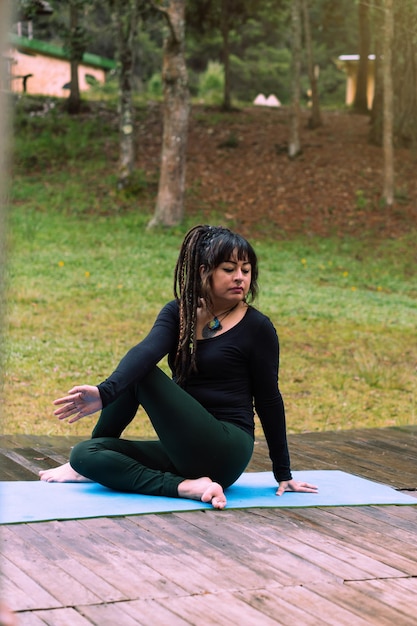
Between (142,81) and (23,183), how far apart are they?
18.9 meters

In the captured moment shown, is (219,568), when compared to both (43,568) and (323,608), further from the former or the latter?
(43,568)

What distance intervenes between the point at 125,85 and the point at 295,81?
12.1ft

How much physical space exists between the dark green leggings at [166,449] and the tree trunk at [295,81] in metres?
16.5

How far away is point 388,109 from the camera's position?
17547 mm

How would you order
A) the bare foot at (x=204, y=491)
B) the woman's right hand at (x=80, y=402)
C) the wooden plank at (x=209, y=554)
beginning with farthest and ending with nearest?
the bare foot at (x=204, y=491) → the woman's right hand at (x=80, y=402) → the wooden plank at (x=209, y=554)

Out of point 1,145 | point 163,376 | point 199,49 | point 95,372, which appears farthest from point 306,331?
point 199,49

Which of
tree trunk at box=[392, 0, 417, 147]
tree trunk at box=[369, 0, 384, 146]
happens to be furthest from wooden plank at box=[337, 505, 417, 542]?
tree trunk at box=[369, 0, 384, 146]

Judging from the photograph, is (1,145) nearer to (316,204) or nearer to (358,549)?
(358,549)

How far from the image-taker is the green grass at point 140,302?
826cm

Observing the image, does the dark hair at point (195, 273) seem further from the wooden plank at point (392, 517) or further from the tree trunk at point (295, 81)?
the tree trunk at point (295, 81)

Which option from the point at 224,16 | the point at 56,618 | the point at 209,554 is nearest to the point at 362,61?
the point at 224,16

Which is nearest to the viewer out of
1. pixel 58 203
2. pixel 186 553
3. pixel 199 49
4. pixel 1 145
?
pixel 1 145

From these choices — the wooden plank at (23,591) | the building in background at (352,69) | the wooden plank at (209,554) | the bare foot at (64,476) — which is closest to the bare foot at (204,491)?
the wooden plank at (209,554)

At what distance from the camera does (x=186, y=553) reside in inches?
125
